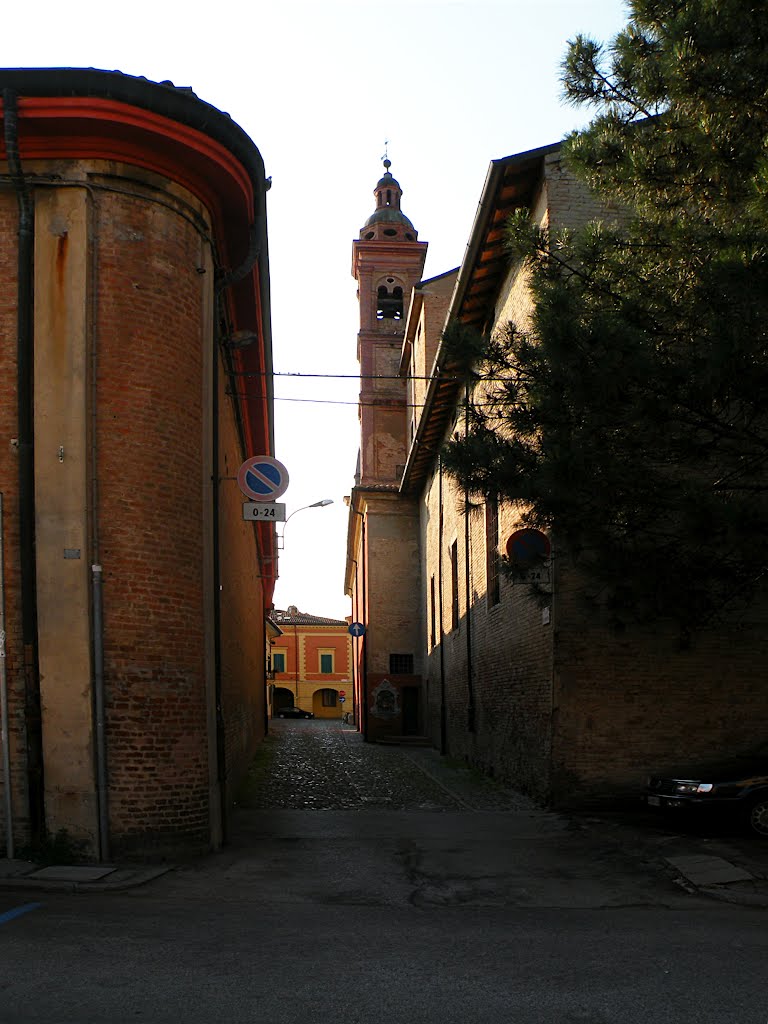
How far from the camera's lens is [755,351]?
7105mm

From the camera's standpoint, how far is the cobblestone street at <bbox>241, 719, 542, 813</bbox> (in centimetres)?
1362

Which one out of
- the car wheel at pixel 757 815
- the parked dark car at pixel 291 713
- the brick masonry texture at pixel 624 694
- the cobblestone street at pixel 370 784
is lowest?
the parked dark car at pixel 291 713

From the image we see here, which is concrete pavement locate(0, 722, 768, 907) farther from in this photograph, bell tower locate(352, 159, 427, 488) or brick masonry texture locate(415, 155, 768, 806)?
bell tower locate(352, 159, 427, 488)

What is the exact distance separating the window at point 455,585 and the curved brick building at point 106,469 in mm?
12740

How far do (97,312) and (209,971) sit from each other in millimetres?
6000

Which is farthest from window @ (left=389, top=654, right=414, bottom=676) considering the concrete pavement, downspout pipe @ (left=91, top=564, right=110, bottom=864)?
downspout pipe @ (left=91, top=564, right=110, bottom=864)

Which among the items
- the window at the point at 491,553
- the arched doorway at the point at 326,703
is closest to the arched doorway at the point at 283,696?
the arched doorway at the point at 326,703

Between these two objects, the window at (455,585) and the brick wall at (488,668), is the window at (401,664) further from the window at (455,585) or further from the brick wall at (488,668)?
the window at (455,585)

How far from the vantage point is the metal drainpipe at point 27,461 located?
27.5 ft

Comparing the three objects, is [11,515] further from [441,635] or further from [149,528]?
→ [441,635]

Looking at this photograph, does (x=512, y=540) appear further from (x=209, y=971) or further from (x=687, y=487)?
(x=209, y=971)

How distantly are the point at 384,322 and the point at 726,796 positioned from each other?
32.4 m

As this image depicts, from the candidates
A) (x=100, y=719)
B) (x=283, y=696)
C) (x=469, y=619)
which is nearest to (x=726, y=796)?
(x=100, y=719)

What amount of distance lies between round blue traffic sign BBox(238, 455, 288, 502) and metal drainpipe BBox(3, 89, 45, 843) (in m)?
2.88
